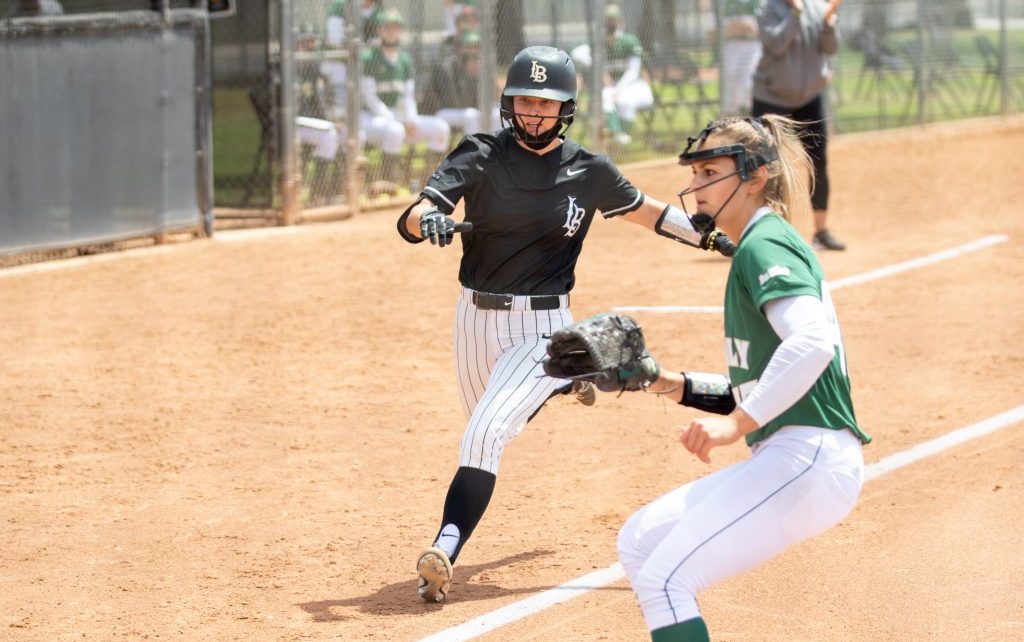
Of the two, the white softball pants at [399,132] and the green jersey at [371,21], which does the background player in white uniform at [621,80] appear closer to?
the white softball pants at [399,132]

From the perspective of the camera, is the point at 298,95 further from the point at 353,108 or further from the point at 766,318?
the point at 766,318

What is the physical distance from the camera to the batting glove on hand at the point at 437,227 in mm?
4891

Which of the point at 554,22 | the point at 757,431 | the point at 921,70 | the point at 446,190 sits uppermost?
the point at 554,22

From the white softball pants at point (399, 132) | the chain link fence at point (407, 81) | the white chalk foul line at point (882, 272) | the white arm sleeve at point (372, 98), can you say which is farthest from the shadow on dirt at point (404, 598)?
the white arm sleeve at point (372, 98)

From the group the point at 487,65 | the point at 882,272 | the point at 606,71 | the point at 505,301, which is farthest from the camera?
the point at 606,71

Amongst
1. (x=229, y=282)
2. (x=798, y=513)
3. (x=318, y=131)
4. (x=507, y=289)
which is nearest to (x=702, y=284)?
(x=229, y=282)

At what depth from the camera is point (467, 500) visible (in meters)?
4.89

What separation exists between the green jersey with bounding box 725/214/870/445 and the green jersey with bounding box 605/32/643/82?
44.1 ft

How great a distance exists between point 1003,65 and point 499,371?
19841 millimetres

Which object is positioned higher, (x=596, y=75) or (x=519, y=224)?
(x=596, y=75)

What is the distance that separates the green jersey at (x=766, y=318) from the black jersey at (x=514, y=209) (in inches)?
65.8

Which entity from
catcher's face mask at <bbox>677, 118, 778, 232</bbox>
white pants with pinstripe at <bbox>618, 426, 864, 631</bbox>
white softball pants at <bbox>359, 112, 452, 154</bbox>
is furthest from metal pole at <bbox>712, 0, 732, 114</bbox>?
white pants with pinstripe at <bbox>618, 426, 864, 631</bbox>

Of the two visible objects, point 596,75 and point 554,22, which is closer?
point 554,22

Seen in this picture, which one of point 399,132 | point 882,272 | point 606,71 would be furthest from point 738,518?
point 606,71
